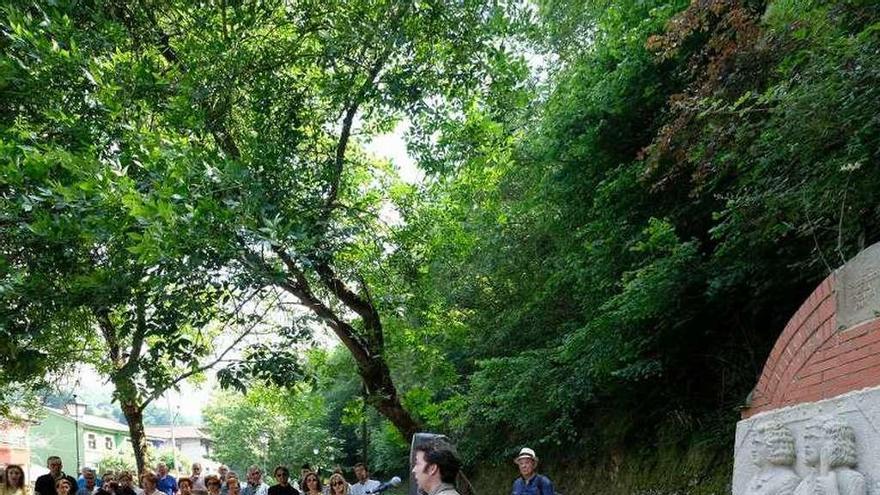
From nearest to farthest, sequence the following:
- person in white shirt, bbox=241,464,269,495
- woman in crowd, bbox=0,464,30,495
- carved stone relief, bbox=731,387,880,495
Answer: carved stone relief, bbox=731,387,880,495
woman in crowd, bbox=0,464,30,495
person in white shirt, bbox=241,464,269,495

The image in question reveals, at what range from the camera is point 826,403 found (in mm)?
4836

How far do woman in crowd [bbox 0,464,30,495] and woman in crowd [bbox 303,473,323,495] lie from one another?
367 centimetres

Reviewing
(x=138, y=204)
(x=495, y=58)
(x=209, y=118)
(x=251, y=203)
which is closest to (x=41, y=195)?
(x=138, y=204)

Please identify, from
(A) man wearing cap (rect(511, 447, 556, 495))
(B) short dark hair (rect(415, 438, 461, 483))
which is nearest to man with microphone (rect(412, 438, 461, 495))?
(B) short dark hair (rect(415, 438, 461, 483))

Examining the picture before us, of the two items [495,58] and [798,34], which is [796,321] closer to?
[798,34]

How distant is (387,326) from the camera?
46.4 feet

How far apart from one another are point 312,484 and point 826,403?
5695 mm

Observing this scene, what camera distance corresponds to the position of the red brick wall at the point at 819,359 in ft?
15.4

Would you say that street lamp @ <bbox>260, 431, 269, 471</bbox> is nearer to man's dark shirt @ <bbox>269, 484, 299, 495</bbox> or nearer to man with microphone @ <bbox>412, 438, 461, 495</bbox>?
man's dark shirt @ <bbox>269, 484, 299, 495</bbox>

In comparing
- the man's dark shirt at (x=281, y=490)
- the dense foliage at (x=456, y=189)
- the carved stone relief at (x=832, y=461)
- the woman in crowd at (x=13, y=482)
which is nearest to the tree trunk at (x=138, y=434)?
the dense foliage at (x=456, y=189)

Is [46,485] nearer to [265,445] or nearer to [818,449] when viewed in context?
[818,449]

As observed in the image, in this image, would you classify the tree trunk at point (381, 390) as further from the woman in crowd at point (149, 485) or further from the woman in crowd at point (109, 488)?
the woman in crowd at point (109, 488)

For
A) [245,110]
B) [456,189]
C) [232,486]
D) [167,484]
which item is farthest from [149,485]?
[456,189]

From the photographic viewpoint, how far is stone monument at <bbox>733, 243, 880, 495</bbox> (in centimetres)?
449
